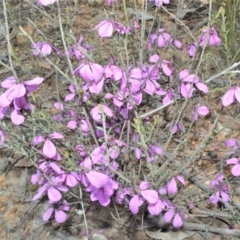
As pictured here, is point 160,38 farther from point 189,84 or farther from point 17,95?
point 17,95

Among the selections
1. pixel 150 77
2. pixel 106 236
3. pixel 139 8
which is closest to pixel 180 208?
pixel 106 236

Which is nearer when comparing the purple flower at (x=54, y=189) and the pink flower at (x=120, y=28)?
the purple flower at (x=54, y=189)

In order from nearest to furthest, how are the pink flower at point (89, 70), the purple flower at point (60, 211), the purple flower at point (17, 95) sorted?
the purple flower at point (17, 95) → the pink flower at point (89, 70) → the purple flower at point (60, 211)

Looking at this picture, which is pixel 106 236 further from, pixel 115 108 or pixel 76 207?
pixel 115 108

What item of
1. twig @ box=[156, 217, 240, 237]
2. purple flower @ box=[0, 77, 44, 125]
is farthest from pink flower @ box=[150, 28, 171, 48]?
purple flower @ box=[0, 77, 44, 125]

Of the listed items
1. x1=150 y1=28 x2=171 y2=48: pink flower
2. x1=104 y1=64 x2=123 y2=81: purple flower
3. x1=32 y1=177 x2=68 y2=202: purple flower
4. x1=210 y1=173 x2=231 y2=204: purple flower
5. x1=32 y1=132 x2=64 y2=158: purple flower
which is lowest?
x1=210 y1=173 x2=231 y2=204: purple flower

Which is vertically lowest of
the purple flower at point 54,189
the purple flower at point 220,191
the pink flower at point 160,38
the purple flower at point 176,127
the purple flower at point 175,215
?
the purple flower at point 175,215

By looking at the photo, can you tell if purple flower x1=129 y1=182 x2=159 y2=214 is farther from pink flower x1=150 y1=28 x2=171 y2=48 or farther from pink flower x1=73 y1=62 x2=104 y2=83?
pink flower x1=150 y1=28 x2=171 y2=48

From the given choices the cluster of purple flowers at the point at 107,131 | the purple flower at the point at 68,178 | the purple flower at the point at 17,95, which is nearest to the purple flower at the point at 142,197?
the cluster of purple flowers at the point at 107,131

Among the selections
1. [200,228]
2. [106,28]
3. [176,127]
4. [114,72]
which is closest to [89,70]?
[114,72]

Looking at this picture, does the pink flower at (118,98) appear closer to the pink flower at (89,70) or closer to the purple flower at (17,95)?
the pink flower at (89,70)

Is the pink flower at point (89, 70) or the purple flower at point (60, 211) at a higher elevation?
the pink flower at point (89, 70)
